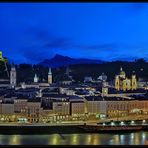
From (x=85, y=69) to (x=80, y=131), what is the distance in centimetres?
1063

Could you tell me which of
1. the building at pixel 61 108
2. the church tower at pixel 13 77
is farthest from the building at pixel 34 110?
the church tower at pixel 13 77

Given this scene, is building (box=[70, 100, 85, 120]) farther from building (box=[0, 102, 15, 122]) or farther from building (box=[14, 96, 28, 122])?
building (box=[0, 102, 15, 122])

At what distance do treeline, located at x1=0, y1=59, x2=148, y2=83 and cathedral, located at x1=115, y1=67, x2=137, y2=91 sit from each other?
69cm

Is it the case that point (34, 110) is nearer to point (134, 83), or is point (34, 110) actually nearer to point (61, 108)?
point (61, 108)

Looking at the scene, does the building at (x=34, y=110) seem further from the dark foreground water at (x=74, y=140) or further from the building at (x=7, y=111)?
the dark foreground water at (x=74, y=140)

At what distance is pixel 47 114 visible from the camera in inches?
389

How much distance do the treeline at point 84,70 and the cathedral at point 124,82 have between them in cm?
69

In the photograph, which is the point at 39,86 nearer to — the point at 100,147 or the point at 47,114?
the point at 47,114

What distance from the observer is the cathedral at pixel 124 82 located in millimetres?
14789

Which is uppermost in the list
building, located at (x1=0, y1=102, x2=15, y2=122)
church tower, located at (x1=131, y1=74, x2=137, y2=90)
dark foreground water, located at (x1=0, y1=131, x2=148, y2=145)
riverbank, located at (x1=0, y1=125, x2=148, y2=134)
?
church tower, located at (x1=131, y1=74, x2=137, y2=90)

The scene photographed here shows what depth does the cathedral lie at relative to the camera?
14.8 meters

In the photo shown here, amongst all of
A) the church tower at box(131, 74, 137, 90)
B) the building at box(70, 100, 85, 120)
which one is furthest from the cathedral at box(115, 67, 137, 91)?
the building at box(70, 100, 85, 120)

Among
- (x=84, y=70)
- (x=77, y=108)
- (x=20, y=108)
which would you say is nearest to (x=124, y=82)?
(x=84, y=70)

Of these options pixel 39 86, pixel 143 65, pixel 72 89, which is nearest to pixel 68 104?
pixel 72 89
